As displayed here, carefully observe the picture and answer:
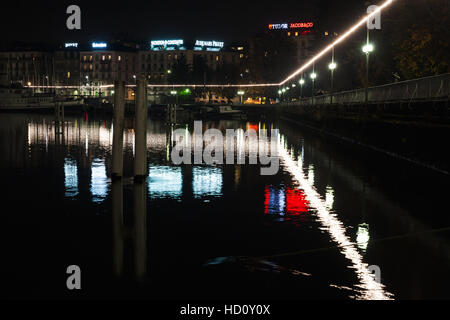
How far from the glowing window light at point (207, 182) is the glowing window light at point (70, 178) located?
9.24 feet

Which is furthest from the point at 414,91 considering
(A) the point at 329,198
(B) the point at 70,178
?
(B) the point at 70,178

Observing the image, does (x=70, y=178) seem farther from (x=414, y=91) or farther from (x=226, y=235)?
(x=414, y=91)

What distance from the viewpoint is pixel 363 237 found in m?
10.2

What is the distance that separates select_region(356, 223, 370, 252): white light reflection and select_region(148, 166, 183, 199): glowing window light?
4.72 meters

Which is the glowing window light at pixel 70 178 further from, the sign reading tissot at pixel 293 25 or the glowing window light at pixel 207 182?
the sign reading tissot at pixel 293 25

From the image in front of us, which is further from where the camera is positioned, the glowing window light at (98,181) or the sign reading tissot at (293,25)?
the sign reading tissot at (293,25)

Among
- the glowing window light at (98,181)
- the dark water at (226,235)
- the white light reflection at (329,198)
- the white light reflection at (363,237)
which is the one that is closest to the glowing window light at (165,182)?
the dark water at (226,235)

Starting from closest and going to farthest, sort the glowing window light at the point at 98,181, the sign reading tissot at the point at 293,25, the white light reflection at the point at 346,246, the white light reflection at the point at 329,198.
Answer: the white light reflection at the point at 346,246 → the white light reflection at the point at 329,198 → the glowing window light at the point at 98,181 → the sign reading tissot at the point at 293,25

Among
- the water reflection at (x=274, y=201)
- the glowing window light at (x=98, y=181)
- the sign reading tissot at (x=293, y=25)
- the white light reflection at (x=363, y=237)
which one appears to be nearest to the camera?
the white light reflection at (x=363, y=237)

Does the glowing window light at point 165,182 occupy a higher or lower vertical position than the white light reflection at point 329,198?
higher

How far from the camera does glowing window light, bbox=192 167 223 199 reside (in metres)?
15.1

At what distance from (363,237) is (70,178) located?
9.73 meters

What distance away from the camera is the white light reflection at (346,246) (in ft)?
23.2

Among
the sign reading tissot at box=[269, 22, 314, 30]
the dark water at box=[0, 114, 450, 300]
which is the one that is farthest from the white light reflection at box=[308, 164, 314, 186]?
the sign reading tissot at box=[269, 22, 314, 30]
